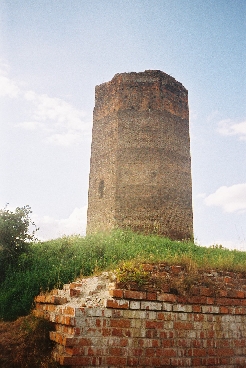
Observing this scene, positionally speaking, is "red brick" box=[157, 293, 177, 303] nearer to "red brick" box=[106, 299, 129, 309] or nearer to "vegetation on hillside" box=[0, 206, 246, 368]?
"vegetation on hillside" box=[0, 206, 246, 368]

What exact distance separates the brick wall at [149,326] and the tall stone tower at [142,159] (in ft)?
30.3

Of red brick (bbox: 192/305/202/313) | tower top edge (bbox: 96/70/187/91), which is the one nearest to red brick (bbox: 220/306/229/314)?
red brick (bbox: 192/305/202/313)

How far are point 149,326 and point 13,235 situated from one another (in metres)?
5.02

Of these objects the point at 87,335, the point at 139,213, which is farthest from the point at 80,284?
the point at 139,213

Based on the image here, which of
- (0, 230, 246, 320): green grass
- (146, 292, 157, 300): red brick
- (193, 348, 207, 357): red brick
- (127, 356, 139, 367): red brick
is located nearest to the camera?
(127, 356, 139, 367): red brick

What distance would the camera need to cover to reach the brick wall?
147 inches

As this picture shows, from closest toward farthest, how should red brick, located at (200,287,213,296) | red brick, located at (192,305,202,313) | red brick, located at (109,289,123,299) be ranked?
1. red brick, located at (109,289,123,299)
2. red brick, located at (192,305,202,313)
3. red brick, located at (200,287,213,296)

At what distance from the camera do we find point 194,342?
4395mm

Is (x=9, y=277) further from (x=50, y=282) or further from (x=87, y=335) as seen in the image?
(x=87, y=335)

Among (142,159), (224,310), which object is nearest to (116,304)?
(224,310)

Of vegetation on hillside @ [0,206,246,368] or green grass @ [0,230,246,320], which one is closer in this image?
vegetation on hillside @ [0,206,246,368]

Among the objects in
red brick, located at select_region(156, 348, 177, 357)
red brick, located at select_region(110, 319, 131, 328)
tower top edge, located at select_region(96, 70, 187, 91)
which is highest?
tower top edge, located at select_region(96, 70, 187, 91)

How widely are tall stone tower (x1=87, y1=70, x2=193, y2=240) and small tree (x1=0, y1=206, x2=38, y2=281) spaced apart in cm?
600

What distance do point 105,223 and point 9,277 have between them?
24.7 ft
